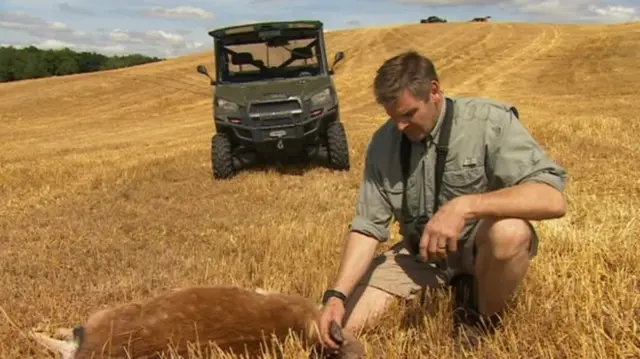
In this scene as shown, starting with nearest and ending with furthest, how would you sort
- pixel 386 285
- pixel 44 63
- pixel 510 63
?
pixel 386 285
pixel 510 63
pixel 44 63

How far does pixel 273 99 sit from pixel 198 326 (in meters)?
7.51

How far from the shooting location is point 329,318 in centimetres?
362

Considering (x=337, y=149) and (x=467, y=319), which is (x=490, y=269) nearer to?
(x=467, y=319)

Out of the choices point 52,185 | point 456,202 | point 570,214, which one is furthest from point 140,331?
point 52,185

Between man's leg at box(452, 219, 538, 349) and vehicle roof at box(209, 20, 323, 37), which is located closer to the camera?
man's leg at box(452, 219, 538, 349)

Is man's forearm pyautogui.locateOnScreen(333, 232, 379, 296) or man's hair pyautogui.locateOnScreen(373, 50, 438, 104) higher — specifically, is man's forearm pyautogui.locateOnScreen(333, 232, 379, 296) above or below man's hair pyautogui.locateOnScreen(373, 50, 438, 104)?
below

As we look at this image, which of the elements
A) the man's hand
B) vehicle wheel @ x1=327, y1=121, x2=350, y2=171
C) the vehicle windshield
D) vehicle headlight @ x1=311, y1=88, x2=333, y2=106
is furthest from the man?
the vehicle windshield

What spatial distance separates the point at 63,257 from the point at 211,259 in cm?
138

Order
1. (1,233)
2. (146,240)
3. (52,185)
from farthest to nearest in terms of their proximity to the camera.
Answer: (52,185), (1,233), (146,240)

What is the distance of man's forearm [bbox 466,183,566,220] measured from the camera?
11.1ft

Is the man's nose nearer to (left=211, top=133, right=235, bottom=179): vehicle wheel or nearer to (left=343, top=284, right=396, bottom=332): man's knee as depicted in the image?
(left=343, top=284, right=396, bottom=332): man's knee

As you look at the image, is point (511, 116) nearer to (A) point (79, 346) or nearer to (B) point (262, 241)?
(A) point (79, 346)

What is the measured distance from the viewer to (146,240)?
23.1 feet

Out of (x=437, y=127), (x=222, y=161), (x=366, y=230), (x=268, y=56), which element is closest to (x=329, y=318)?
(x=366, y=230)
